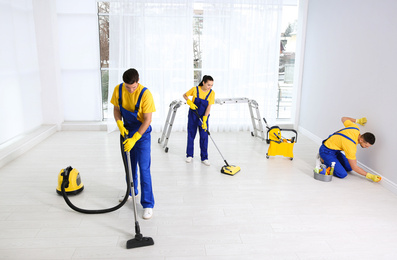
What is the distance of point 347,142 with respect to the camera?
11.9ft

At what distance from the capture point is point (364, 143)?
3572 mm

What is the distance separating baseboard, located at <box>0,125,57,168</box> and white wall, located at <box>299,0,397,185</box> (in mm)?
4592

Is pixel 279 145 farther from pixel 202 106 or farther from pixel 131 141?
pixel 131 141

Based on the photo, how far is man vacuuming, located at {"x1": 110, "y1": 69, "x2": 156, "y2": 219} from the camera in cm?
249

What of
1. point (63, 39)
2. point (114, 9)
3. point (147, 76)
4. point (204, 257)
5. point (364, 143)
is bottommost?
point (204, 257)

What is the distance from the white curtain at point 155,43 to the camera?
536 cm

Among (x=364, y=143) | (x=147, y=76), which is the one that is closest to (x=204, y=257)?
(x=364, y=143)

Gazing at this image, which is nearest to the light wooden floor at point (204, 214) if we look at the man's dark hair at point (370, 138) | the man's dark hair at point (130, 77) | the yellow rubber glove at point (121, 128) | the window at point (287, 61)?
the man's dark hair at point (370, 138)

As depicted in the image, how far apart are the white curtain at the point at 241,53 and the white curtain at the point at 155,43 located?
1.27 ft

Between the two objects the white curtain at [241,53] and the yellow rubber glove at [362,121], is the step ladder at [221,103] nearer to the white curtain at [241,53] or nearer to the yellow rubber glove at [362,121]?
the white curtain at [241,53]

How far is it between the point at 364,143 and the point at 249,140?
2072mm

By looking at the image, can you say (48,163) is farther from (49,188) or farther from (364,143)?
(364,143)

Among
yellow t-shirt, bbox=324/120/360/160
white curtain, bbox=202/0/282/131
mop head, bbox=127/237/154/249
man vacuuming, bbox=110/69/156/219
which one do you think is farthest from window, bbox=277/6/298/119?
mop head, bbox=127/237/154/249

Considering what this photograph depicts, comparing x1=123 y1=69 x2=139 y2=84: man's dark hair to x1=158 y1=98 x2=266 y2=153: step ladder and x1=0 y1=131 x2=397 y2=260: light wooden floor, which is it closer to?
x1=0 y1=131 x2=397 y2=260: light wooden floor
